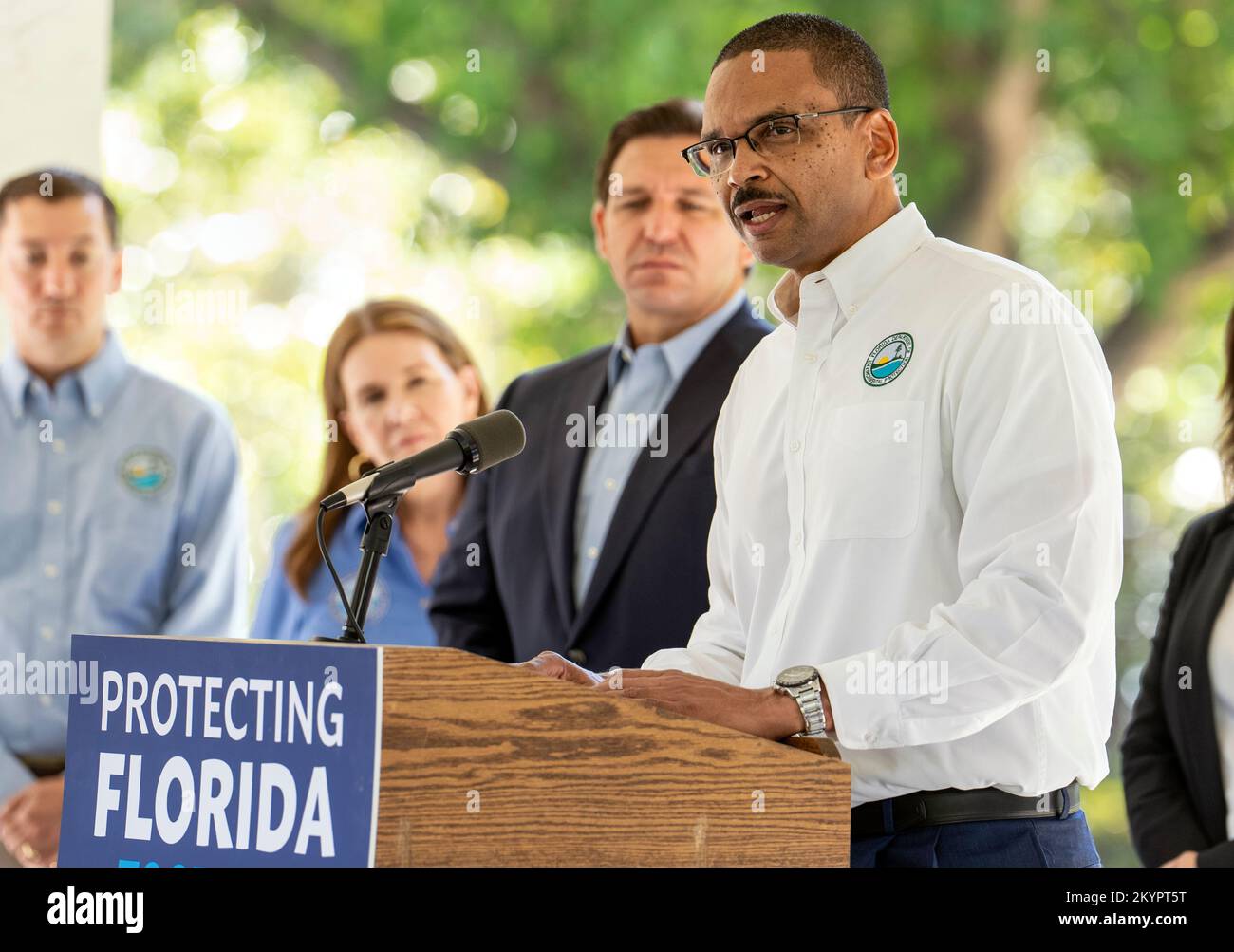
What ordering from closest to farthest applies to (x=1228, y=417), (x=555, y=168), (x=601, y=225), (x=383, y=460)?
(x=1228, y=417), (x=601, y=225), (x=383, y=460), (x=555, y=168)

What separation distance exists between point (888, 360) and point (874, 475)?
18cm

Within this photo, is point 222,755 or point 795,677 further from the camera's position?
point 795,677

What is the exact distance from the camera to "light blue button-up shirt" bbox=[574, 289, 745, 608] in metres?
2.91

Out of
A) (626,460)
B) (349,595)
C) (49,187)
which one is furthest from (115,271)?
(626,460)

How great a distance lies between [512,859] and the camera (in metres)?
1.55

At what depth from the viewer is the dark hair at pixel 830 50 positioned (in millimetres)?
2062

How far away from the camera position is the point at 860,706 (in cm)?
169

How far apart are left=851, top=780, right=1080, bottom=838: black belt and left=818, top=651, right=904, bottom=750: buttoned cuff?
127mm

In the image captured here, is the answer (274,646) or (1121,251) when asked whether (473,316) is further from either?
(274,646)

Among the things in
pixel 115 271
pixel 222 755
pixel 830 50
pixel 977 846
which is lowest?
pixel 977 846

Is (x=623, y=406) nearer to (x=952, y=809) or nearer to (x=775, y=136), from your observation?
(x=775, y=136)

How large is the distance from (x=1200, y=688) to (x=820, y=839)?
1.26 meters
